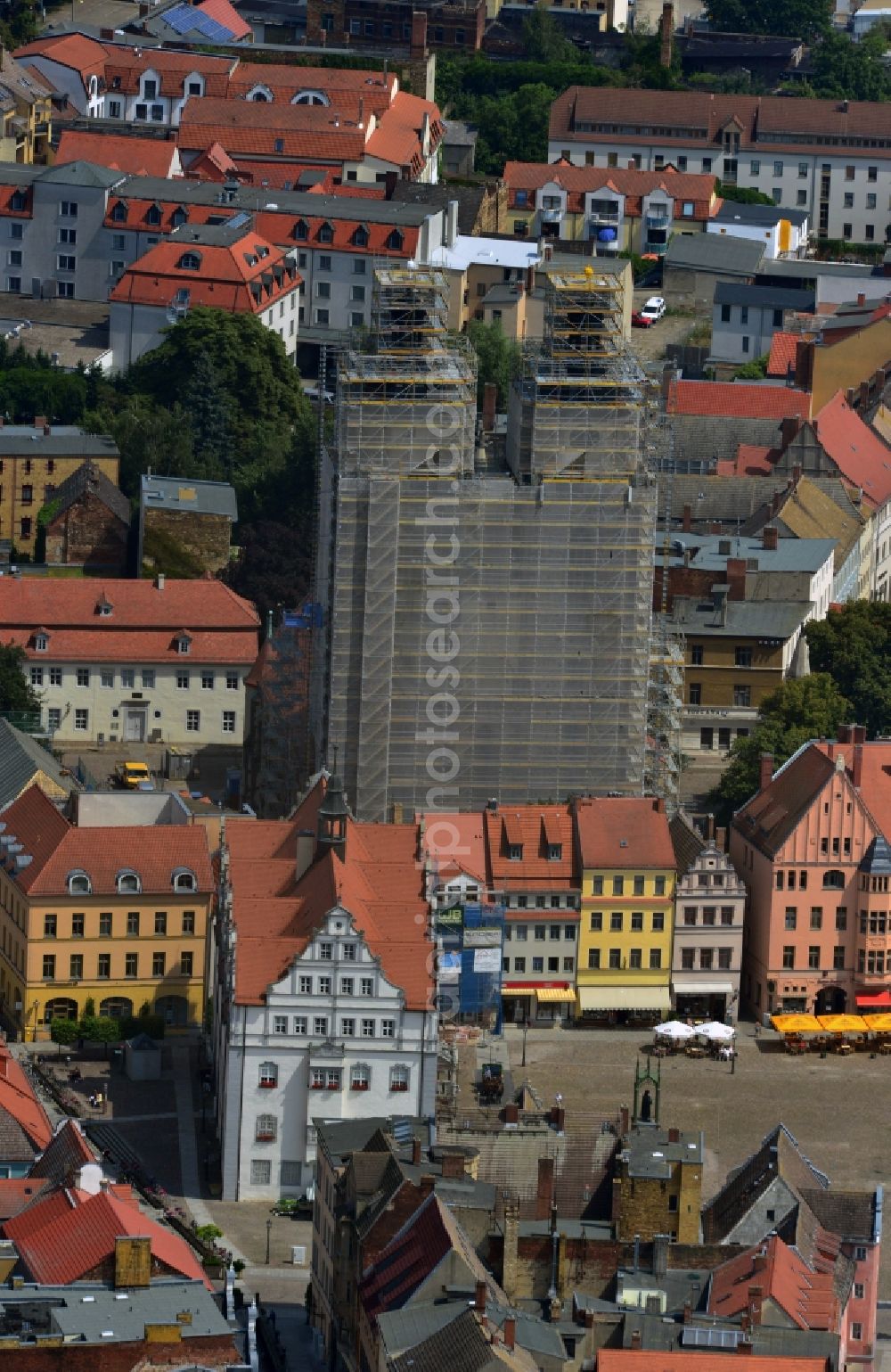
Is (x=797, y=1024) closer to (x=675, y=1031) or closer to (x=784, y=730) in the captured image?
(x=675, y=1031)

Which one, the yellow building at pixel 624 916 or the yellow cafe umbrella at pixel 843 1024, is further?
the yellow building at pixel 624 916

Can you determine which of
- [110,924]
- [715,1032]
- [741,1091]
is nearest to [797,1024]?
[715,1032]

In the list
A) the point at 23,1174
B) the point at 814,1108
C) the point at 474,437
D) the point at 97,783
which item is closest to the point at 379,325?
the point at 474,437

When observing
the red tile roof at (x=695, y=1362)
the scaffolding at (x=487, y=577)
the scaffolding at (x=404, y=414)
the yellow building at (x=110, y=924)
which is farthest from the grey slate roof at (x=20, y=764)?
the red tile roof at (x=695, y=1362)

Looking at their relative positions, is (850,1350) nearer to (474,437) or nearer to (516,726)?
(516,726)

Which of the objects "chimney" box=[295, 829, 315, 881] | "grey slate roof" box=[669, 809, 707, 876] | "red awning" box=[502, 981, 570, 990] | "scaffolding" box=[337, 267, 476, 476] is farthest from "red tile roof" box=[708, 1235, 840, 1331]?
"scaffolding" box=[337, 267, 476, 476]

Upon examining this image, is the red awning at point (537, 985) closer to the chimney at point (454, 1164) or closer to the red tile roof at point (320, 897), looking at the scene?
the red tile roof at point (320, 897)
